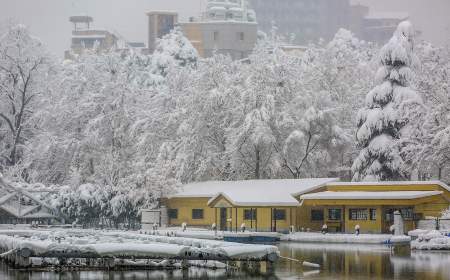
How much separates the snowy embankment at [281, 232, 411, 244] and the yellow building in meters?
2.76

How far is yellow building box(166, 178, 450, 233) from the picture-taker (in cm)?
6669

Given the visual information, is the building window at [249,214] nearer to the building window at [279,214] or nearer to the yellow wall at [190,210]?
the building window at [279,214]

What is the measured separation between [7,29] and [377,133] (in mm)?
40908

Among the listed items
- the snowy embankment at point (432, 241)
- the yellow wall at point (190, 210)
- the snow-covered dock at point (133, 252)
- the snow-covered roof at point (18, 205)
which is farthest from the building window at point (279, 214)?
the snow-covered dock at point (133, 252)

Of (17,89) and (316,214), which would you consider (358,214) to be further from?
(17,89)

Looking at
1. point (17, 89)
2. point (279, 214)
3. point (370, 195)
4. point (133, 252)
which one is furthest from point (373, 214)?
point (17, 89)

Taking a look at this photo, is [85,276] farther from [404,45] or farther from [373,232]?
[404,45]

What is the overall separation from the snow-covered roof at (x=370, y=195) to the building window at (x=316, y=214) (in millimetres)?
1860

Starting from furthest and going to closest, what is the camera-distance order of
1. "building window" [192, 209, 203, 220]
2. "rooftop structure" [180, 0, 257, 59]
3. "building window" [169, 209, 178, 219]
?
"rooftop structure" [180, 0, 257, 59] < "building window" [169, 209, 178, 219] < "building window" [192, 209, 203, 220]

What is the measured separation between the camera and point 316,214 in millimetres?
71688

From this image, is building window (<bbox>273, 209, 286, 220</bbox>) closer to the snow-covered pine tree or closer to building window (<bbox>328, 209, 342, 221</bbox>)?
building window (<bbox>328, 209, 342, 221</bbox>)

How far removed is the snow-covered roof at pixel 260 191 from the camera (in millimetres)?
71500

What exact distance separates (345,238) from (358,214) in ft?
19.0

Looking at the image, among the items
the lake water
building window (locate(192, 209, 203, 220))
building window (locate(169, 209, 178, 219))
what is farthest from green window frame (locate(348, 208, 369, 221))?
the lake water
